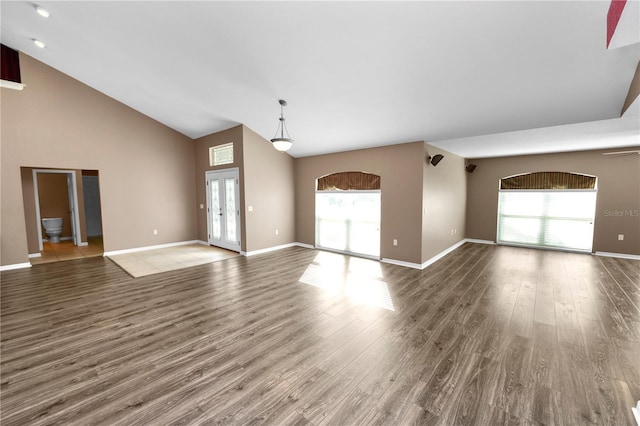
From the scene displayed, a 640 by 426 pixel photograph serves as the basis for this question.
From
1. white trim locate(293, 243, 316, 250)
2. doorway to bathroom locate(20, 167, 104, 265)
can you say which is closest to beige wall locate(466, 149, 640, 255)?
white trim locate(293, 243, 316, 250)

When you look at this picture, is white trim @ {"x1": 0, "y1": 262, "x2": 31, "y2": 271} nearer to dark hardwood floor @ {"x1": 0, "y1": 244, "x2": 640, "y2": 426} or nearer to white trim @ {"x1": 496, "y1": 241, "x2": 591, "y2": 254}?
dark hardwood floor @ {"x1": 0, "y1": 244, "x2": 640, "y2": 426}

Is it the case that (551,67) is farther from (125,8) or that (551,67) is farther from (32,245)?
(32,245)

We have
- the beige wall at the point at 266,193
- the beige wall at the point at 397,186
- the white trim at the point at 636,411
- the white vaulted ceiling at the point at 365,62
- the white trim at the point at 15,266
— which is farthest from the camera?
the beige wall at the point at 266,193

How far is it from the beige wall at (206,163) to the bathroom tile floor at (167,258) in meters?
0.62

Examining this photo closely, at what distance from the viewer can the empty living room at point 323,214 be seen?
2.02 m

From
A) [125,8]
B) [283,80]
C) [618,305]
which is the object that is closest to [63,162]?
[125,8]

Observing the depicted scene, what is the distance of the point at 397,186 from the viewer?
211 inches

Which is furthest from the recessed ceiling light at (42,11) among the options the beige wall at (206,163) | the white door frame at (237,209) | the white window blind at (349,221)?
the white window blind at (349,221)

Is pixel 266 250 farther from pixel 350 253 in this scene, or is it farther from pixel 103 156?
pixel 103 156

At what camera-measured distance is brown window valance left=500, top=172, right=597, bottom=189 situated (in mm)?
6332

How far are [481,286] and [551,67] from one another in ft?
9.85

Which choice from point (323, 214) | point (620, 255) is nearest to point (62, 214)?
point (323, 214)

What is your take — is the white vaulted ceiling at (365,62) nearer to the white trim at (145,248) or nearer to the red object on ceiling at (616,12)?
the red object on ceiling at (616,12)

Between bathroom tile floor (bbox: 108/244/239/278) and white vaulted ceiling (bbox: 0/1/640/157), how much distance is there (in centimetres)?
310
